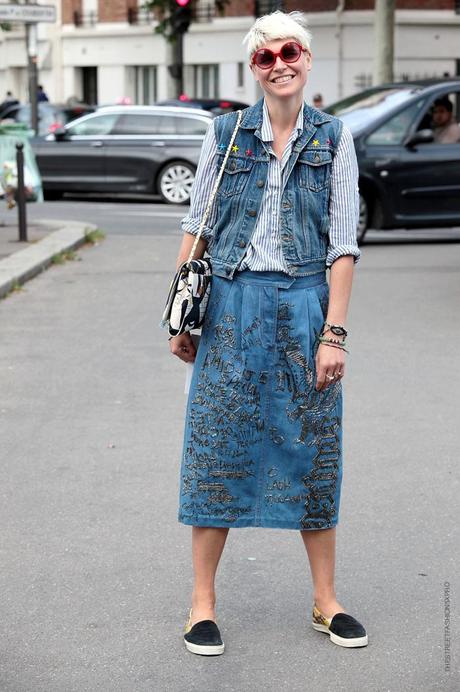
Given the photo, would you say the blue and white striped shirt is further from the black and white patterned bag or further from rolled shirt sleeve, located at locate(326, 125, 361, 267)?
the black and white patterned bag

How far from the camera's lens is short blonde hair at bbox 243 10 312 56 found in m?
4.23

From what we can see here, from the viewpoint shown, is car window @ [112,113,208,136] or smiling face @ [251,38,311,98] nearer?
smiling face @ [251,38,311,98]

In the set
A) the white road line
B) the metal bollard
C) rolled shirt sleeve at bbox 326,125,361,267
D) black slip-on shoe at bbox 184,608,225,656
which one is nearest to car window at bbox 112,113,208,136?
the white road line

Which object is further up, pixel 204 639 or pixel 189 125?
pixel 189 125

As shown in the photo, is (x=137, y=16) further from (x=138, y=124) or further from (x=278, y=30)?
(x=278, y=30)

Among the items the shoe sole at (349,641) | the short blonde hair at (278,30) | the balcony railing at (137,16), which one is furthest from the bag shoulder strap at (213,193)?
the balcony railing at (137,16)

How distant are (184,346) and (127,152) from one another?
18.4m

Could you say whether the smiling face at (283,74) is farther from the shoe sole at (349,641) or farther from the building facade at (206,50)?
the building facade at (206,50)

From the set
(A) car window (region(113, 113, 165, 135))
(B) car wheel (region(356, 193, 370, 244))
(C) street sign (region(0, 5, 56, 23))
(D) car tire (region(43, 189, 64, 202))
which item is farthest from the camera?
(C) street sign (region(0, 5, 56, 23))

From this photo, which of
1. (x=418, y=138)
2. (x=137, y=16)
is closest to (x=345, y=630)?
(x=418, y=138)

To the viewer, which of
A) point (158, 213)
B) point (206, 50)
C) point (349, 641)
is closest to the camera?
point (349, 641)

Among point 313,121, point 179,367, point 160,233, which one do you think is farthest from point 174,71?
point 313,121

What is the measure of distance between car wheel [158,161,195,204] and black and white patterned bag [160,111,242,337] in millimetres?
17903

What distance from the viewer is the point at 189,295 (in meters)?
4.27
